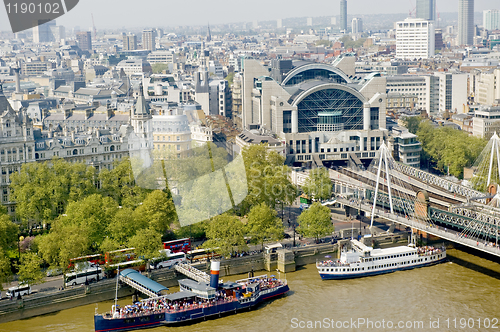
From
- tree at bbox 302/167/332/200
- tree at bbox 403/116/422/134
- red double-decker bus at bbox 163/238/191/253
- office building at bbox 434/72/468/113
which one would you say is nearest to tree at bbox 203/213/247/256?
red double-decker bus at bbox 163/238/191/253

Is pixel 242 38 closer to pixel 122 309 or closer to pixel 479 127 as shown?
pixel 479 127

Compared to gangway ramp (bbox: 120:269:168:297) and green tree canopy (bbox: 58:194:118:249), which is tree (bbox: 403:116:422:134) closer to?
green tree canopy (bbox: 58:194:118:249)

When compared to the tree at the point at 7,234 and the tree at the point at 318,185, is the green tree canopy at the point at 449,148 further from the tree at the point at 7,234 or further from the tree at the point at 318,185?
the tree at the point at 7,234

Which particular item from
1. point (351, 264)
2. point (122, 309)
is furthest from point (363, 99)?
point (122, 309)

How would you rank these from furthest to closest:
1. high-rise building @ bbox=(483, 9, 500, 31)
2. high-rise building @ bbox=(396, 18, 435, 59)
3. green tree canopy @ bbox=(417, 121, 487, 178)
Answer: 1. high-rise building @ bbox=(483, 9, 500, 31)
2. high-rise building @ bbox=(396, 18, 435, 59)
3. green tree canopy @ bbox=(417, 121, 487, 178)

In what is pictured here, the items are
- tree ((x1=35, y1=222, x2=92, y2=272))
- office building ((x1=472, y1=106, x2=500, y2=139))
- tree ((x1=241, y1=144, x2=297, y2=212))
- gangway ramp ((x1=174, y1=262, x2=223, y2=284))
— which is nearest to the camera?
tree ((x1=35, y1=222, x2=92, y2=272))

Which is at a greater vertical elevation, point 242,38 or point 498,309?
point 242,38

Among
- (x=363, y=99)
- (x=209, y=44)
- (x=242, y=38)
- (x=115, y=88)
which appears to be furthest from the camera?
(x=242, y=38)
